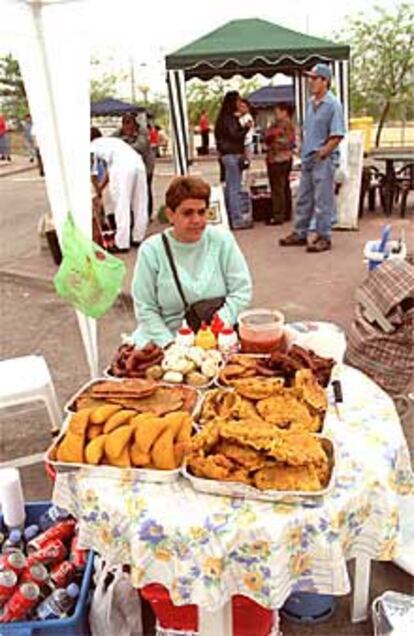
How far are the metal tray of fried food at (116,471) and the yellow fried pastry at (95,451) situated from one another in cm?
1

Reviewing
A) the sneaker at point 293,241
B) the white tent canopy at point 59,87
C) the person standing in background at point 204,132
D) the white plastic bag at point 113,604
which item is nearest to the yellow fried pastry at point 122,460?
the white plastic bag at point 113,604

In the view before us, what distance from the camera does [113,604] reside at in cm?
188

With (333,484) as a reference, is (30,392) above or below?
below

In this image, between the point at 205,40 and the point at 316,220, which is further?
the point at 205,40

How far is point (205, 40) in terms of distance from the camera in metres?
7.95

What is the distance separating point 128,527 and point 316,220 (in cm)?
563

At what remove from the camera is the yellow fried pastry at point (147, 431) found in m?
1.50

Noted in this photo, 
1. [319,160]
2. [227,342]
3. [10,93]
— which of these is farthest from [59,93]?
[10,93]

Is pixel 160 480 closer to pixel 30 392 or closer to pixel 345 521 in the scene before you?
pixel 345 521

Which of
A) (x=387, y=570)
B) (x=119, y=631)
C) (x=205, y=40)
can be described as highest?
(x=205, y=40)

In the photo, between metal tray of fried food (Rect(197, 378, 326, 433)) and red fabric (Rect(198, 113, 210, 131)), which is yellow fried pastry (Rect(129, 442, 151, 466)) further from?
red fabric (Rect(198, 113, 210, 131))

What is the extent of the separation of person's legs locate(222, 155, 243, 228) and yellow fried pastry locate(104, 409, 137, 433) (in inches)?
258

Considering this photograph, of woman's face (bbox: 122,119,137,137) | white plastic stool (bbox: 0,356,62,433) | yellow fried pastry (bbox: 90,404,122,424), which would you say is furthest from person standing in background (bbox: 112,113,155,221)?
yellow fried pastry (bbox: 90,404,122,424)

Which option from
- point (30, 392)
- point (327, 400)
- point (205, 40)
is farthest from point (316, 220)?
point (327, 400)
